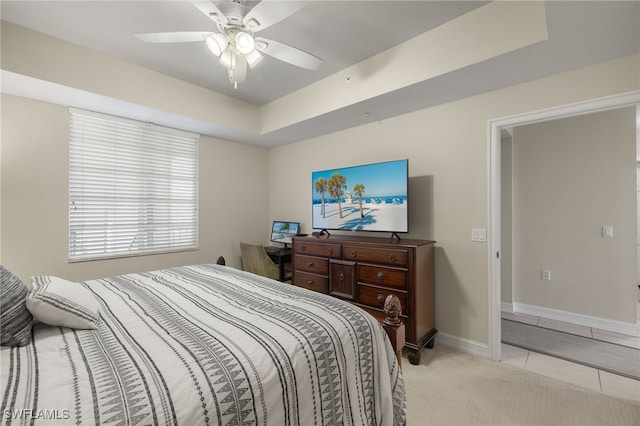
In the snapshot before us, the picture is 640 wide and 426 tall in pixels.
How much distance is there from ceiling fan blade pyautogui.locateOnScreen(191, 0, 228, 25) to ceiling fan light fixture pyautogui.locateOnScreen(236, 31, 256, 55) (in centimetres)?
11

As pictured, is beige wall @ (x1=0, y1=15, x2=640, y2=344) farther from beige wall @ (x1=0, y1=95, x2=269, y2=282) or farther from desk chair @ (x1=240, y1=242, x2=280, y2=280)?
desk chair @ (x1=240, y1=242, x2=280, y2=280)

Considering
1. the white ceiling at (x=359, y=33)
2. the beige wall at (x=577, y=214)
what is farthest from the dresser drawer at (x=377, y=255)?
the beige wall at (x=577, y=214)

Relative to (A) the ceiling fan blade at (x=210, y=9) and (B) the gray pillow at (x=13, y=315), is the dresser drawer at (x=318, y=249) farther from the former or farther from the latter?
(B) the gray pillow at (x=13, y=315)

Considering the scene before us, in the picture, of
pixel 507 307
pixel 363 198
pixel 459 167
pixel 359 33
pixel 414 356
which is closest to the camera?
pixel 359 33

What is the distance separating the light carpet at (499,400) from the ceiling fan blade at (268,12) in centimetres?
252

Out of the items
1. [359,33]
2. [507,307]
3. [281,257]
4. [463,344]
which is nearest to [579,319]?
[507,307]

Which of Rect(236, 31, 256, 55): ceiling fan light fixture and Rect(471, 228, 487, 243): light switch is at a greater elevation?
Rect(236, 31, 256, 55): ceiling fan light fixture

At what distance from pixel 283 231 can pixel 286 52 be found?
2622 mm

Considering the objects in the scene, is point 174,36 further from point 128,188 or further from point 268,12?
point 128,188

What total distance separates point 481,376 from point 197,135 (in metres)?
4.00

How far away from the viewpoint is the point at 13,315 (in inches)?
41.8

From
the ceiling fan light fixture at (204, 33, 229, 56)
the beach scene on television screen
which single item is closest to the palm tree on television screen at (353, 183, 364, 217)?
the beach scene on television screen

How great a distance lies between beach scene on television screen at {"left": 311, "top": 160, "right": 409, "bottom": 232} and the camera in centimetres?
272

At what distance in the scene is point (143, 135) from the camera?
326 cm
